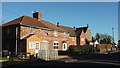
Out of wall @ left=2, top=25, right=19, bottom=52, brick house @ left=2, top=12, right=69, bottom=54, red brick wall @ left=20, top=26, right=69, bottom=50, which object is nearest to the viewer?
brick house @ left=2, top=12, right=69, bottom=54

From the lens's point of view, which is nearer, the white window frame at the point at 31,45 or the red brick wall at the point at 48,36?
the white window frame at the point at 31,45

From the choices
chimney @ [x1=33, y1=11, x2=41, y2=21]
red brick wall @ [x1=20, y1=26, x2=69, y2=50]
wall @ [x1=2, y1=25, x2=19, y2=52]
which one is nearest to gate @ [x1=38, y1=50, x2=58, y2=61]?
red brick wall @ [x1=20, y1=26, x2=69, y2=50]

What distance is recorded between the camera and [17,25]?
84.9 feet

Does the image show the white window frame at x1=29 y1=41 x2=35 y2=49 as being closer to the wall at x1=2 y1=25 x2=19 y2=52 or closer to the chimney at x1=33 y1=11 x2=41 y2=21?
the wall at x1=2 y1=25 x2=19 y2=52

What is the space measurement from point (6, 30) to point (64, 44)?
1531cm

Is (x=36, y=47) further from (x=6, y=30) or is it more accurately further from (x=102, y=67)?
(x=102, y=67)

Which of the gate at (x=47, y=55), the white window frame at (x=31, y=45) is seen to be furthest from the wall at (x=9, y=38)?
the gate at (x=47, y=55)

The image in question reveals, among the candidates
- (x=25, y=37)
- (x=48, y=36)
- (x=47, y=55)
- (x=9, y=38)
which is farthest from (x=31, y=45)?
(x=48, y=36)

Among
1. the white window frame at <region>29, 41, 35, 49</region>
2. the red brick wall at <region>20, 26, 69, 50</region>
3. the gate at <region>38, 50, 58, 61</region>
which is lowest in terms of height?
the gate at <region>38, 50, 58, 61</region>

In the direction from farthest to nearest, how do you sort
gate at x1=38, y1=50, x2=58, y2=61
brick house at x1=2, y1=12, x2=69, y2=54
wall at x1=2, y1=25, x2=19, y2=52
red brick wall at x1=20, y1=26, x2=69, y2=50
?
wall at x1=2, y1=25, x2=19, y2=52
red brick wall at x1=20, y1=26, x2=69, y2=50
brick house at x1=2, y1=12, x2=69, y2=54
gate at x1=38, y1=50, x2=58, y2=61

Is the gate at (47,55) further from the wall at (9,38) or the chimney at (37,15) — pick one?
the chimney at (37,15)

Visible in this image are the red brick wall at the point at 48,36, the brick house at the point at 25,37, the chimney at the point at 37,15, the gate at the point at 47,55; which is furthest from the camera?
the chimney at the point at 37,15

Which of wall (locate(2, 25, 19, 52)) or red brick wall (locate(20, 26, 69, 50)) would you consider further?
wall (locate(2, 25, 19, 52))

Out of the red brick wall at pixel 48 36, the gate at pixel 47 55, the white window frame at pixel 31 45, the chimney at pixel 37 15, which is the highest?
the chimney at pixel 37 15
